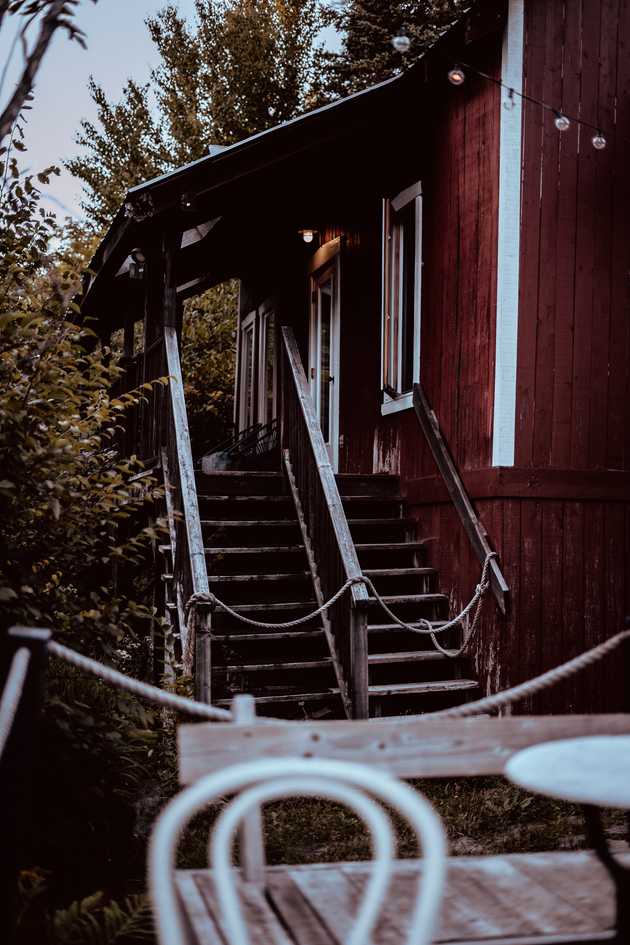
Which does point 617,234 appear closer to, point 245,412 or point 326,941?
point 326,941

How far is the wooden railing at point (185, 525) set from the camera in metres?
5.87

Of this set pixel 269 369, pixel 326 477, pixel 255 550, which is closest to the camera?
pixel 326 477

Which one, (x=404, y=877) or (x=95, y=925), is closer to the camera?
(x=404, y=877)

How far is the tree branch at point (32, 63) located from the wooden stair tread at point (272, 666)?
13.2ft

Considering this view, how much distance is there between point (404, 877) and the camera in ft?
8.43

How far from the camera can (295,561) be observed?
8117 mm

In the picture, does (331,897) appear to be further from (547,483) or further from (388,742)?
(547,483)

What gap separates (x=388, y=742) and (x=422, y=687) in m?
4.27

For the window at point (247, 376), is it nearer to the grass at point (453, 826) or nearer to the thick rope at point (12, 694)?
the grass at point (453, 826)

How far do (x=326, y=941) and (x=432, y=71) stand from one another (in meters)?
7.19

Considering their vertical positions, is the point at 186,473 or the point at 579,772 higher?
the point at 186,473

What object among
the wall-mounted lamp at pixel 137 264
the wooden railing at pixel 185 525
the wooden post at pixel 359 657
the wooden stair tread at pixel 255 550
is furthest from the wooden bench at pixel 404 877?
the wall-mounted lamp at pixel 137 264

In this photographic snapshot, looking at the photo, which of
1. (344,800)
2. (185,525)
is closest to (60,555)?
(185,525)

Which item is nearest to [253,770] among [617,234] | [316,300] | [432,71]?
[617,234]
